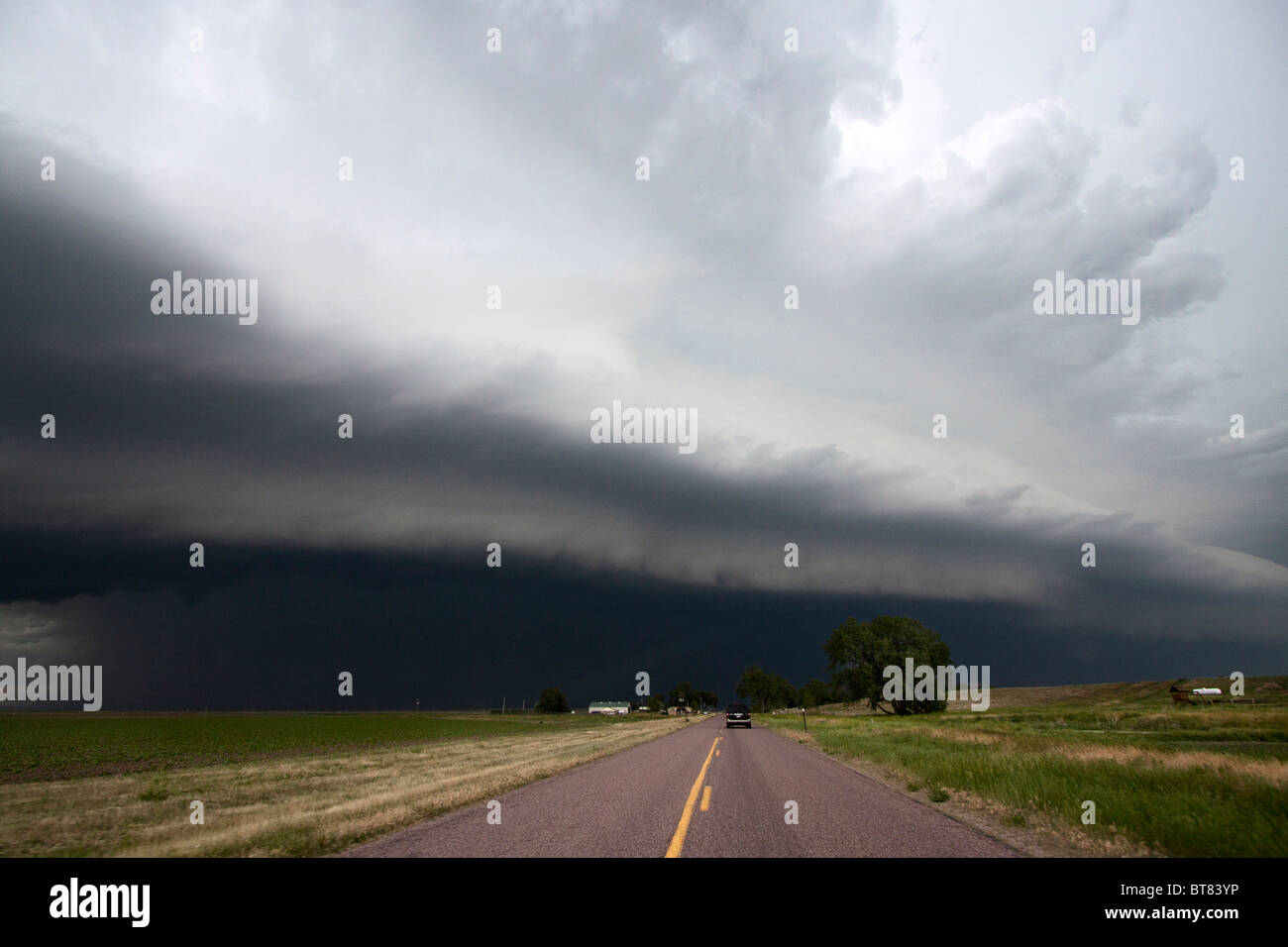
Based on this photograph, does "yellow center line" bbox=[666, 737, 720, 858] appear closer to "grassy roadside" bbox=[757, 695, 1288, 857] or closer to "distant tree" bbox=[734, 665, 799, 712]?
"grassy roadside" bbox=[757, 695, 1288, 857]

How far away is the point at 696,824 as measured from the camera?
9805 millimetres

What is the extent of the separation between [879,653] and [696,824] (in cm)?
8897

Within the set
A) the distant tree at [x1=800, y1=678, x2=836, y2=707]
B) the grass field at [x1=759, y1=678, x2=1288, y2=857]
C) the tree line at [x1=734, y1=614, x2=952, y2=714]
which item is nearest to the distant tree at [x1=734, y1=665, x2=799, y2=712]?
the distant tree at [x1=800, y1=678, x2=836, y2=707]

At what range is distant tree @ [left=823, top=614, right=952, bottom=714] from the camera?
8838 centimetres

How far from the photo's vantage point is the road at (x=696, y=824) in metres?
8.06

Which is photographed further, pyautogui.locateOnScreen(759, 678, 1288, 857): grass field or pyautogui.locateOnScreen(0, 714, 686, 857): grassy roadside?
pyautogui.locateOnScreen(0, 714, 686, 857): grassy roadside

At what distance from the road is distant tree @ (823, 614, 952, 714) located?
80234 mm

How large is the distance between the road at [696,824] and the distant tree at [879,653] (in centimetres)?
8023

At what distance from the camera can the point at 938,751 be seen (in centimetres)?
2156

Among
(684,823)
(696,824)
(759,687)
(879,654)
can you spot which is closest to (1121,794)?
(696,824)
